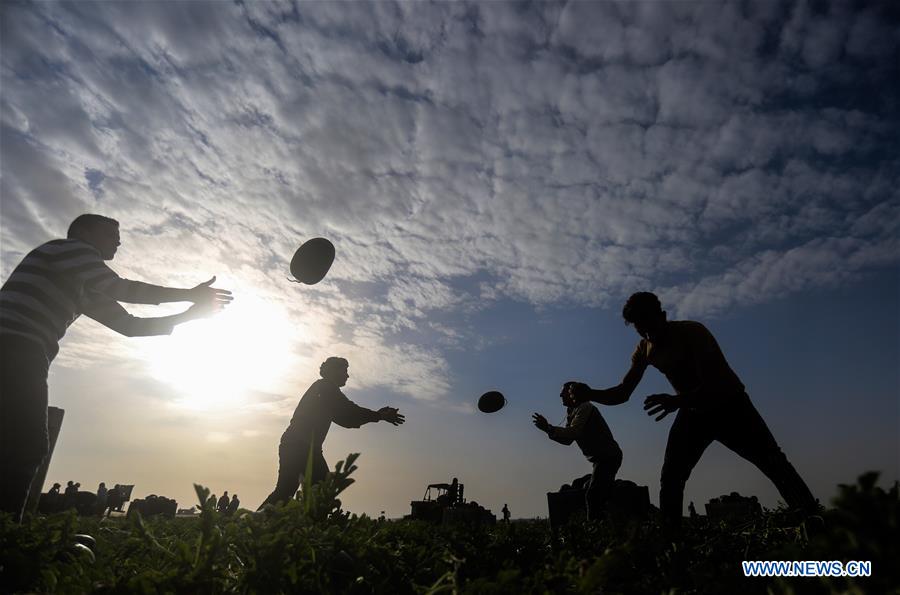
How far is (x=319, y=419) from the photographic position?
7.44m

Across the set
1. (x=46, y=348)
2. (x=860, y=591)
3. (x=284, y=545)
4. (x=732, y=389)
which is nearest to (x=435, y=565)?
(x=284, y=545)

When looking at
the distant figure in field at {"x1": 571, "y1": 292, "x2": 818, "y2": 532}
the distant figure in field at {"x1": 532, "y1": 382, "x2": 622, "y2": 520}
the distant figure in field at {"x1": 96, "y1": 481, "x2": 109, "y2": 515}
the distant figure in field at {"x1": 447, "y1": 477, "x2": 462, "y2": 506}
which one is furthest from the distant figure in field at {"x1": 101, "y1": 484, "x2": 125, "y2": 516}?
the distant figure in field at {"x1": 571, "y1": 292, "x2": 818, "y2": 532}

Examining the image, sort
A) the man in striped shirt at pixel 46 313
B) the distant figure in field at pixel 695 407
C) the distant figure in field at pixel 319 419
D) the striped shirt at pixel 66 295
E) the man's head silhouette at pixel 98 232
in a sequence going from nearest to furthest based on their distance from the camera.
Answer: the man in striped shirt at pixel 46 313 < the striped shirt at pixel 66 295 < the man's head silhouette at pixel 98 232 < the distant figure in field at pixel 695 407 < the distant figure in field at pixel 319 419

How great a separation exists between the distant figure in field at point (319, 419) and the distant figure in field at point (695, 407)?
4.26 meters

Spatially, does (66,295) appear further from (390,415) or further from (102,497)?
(102,497)

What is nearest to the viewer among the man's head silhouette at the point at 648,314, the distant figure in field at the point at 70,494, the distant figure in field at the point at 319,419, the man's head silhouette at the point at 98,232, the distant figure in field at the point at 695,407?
the man's head silhouette at the point at 98,232

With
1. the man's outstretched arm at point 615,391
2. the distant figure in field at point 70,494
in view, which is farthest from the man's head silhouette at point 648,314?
the distant figure in field at point 70,494

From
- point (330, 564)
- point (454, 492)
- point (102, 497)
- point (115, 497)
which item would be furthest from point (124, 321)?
point (115, 497)

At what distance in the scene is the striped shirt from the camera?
Result: 332 cm

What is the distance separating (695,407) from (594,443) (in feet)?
10.1

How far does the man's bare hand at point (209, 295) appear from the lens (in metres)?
3.98

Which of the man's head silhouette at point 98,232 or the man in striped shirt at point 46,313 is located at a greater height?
the man's head silhouette at point 98,232

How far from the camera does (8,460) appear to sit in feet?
9.69

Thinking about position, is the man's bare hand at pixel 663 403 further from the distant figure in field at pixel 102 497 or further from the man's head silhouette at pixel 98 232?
the distant figure in field at pixel 102 497
